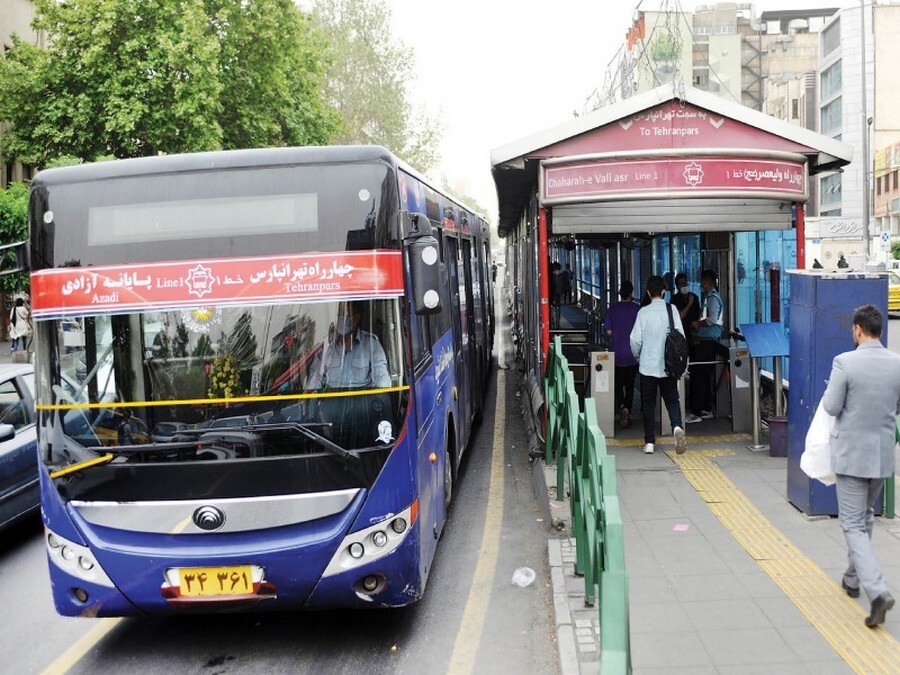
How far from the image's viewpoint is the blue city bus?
4.88 meters

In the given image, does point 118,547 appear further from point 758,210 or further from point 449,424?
point 758,210

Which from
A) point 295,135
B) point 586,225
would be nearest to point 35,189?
point 586,225

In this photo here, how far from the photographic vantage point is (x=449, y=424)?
7.71 metres

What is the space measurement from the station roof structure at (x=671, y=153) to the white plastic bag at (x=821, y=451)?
3923 millimetres

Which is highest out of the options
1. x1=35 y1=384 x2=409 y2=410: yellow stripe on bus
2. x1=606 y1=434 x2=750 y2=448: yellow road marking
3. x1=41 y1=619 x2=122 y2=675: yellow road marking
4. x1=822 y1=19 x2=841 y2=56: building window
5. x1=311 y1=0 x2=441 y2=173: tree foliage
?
x1=822 y1=19 x2=841 y2=56: building window

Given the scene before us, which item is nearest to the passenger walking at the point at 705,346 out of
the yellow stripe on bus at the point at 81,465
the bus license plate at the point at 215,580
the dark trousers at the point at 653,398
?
the dark trousers at the point at 653,398

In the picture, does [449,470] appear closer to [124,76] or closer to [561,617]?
[561,617]

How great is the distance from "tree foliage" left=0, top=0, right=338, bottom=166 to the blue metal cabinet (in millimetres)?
19418

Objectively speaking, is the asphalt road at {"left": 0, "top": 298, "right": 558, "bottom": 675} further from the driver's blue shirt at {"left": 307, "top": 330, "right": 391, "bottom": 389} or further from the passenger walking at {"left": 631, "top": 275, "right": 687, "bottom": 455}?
the passenger walking at {"left": 631, "top": 275, "right": 687, "bottom": 455}

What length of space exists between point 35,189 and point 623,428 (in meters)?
7.74

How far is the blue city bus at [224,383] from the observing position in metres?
→ 4.88

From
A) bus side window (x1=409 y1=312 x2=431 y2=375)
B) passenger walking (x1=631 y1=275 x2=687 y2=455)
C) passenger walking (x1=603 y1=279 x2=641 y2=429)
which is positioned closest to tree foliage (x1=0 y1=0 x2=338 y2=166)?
passenger walking (x1=603 y1=279 x2=641 y2=429)

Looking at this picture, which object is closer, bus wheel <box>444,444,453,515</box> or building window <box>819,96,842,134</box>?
bus wheel <box>444,444,453,515</box>

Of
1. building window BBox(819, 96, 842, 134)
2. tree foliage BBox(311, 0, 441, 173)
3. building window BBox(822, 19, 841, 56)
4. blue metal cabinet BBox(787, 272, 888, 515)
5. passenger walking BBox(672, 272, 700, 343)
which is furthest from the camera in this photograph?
building window BBox(819, 96, 842, 134)
